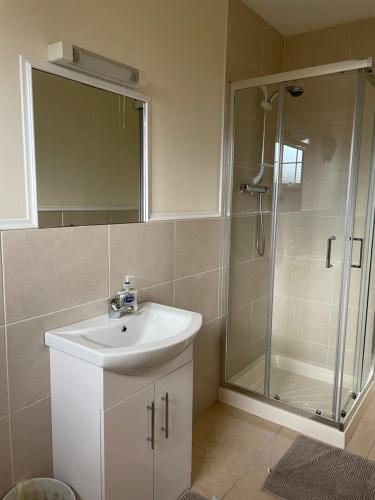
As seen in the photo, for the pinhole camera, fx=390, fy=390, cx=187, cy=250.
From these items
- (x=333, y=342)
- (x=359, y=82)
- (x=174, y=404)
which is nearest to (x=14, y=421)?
(x=174, y=404)

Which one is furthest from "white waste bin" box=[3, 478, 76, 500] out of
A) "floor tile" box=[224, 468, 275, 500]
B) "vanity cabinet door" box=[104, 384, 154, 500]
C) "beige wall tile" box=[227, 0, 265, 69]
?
"beige wall tile" box=[227, 0, 265, 69]

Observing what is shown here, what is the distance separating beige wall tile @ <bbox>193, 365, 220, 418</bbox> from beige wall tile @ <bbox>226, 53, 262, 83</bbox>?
1.88 m

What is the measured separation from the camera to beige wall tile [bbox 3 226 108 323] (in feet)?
4.56

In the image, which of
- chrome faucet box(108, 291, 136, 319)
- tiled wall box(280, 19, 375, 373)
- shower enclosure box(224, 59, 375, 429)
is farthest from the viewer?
tiled wall box(280, 19, 375, 373)

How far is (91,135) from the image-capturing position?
1.67m

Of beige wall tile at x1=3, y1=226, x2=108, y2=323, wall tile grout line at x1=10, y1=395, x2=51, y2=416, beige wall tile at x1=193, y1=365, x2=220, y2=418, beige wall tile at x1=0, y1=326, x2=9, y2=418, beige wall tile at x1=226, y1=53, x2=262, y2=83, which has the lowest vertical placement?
beige wall tile at x1=193, y1=365, x2=220, y2=418

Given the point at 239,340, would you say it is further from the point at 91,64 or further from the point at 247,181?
the point at 91,64

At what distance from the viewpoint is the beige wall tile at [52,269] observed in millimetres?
1390

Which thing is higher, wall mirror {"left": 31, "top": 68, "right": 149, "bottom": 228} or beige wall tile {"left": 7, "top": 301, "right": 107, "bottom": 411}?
wall mirror {"left": 31, "top": 68, "right": 149, "bottom": 228}

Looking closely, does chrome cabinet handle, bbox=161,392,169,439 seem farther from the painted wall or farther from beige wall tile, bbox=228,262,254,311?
beige wall tile, bbox=228,262,254,311

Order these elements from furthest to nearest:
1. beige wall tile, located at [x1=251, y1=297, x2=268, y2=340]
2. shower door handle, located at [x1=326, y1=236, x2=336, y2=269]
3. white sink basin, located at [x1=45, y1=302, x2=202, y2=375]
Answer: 1. beige wall tile, located at [x1=251, y1=297, x2=268, y2=340]
2. shower door handle, located at [x1=326, y1=236, x2=336, y2=269]
3. white sink basin, located at [x1=45, y1=302, x2=202, y2=375]

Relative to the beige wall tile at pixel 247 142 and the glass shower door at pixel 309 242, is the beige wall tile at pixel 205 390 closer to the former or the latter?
the glass shower door at pixel 309 242

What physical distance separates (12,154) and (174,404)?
1.21m

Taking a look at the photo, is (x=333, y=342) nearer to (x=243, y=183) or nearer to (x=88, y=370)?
(x=243, y=183)
